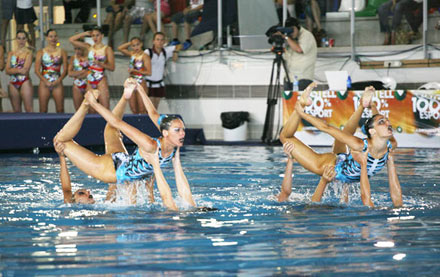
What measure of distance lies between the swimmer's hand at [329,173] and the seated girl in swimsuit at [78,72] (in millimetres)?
7528

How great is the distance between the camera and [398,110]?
11.7 metres

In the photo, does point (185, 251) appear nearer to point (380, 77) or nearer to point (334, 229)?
point (334, 229)

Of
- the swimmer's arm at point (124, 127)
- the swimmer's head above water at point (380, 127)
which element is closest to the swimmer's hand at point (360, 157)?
the swimmer's head above water at point (380, 127)

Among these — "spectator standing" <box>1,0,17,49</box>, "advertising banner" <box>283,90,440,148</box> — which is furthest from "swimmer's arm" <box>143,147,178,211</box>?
"spectator standing" <box>1,0,17,49</box>

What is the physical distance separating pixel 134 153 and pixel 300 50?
6086 mm

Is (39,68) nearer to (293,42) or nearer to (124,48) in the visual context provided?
(124,48)

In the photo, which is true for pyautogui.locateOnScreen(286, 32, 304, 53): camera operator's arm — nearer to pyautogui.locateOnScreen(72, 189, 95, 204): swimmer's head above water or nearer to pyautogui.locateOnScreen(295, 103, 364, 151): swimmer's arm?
pyautogui.locateOnScreen(295, 103, 364, 151): swimmer's arm

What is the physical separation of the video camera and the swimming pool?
4200mm

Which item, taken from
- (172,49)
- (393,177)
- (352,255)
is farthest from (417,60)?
(352,255)

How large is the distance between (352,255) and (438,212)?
1.80 m

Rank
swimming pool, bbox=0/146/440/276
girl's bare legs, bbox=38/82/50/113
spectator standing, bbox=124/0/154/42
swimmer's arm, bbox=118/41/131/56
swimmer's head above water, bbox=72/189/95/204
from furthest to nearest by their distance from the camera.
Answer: spectator standing, bbox=124/0/154/42, swimmer's arm, bbox=118/41/131/56, girl's bare legs, bbox=38/82/50/113, swimmer's head above water, bbox=72/189/95/204, swimming pool, bbox=0/146/440/276

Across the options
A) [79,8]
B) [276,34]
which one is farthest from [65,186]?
[79,8]

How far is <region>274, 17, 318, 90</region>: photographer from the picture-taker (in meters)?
11.8

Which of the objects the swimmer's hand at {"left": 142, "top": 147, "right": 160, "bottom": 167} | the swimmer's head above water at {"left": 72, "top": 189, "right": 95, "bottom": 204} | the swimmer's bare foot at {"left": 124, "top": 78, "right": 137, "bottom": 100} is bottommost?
the swimmer's head above water at {"left": 72, "top": 189, "right": 95, "bottom": 204}
